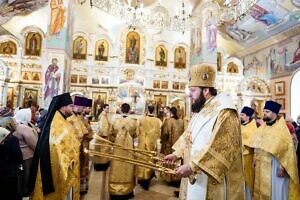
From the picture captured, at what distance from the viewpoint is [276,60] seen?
15711 millimetres

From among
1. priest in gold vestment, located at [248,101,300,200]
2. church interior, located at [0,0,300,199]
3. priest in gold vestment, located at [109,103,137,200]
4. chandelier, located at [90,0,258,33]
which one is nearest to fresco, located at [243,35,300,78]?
church interior, located at [0,0,300,199]

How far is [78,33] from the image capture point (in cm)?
→ 1936

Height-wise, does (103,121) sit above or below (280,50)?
below

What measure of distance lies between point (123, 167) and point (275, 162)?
2.83 meters

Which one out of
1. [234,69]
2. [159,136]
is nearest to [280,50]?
[234,69]

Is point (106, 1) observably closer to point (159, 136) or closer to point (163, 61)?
point (163, 61)

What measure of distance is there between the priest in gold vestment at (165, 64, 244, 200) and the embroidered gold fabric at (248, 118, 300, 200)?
5.48 feet

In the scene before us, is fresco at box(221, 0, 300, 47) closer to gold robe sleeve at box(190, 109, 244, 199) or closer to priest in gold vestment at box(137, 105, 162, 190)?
priest in gold vestment at box(137, 105, 162, 190)

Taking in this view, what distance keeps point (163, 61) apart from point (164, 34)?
1999mm

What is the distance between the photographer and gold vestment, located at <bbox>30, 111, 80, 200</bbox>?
286 cm

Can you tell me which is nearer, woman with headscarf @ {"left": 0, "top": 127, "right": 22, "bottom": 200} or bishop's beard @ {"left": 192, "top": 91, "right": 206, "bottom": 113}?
bishop's beard @ {"left": 192, "top": 91, "right": 206, "bottom": 113}

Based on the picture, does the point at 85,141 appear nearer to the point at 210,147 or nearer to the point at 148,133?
the point at 148,133

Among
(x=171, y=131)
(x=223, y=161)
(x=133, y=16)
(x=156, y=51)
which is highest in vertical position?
(x=133, y=16)

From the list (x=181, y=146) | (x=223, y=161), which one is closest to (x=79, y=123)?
(x=181, y=146)
